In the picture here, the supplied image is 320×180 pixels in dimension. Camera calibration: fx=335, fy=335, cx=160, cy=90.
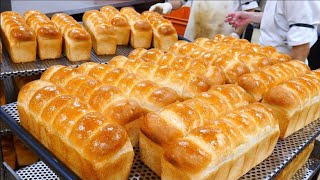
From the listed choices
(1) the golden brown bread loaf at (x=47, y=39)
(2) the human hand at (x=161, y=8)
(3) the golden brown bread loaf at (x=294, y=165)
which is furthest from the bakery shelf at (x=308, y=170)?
(2) the human hand at (x=161, y=8)

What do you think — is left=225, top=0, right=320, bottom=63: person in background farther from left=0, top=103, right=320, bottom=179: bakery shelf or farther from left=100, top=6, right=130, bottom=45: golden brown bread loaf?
left=0, top=103, right=320, bottom=179: bakery shelf

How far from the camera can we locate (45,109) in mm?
1437

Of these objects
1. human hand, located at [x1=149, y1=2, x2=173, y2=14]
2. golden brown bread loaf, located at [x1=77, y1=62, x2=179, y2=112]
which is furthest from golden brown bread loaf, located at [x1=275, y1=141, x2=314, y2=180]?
human hand, located at [x1=149, y1=2, x2=173, y2=14]

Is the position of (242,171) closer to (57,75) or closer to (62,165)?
(62,165)

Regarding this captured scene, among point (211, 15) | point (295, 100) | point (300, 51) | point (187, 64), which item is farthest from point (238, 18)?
point (295, 100)

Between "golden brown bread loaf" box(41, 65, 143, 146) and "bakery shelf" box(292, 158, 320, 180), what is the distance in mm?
1154

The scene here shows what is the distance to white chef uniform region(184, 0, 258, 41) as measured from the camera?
3930 millimetres

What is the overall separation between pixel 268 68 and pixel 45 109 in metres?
1.27

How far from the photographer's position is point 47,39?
2.53 meters

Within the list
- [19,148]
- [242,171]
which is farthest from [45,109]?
[19,148]

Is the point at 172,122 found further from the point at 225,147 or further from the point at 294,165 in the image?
the point at 294,165

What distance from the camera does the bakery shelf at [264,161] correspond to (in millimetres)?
1354

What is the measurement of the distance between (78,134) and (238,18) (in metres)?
2.38

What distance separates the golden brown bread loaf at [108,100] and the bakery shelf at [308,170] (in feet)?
3.79
